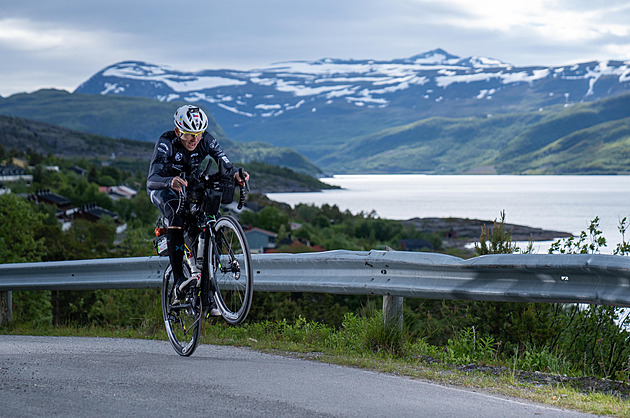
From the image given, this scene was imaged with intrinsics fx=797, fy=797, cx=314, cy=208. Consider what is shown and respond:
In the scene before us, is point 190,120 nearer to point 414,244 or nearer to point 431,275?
point 431,275

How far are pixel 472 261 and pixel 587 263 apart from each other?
105 centimetres

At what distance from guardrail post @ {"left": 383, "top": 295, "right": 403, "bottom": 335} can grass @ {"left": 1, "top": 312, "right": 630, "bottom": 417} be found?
0.08m

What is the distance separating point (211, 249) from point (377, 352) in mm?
1839

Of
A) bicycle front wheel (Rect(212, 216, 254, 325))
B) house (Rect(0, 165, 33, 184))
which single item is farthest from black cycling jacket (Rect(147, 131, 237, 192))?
house (Rect(0, 165, 33, 184))

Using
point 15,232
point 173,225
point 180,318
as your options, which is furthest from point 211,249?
point 15,232

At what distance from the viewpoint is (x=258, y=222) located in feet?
482

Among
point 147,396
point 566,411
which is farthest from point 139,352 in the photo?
point 566,411

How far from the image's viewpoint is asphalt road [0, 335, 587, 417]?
512cm

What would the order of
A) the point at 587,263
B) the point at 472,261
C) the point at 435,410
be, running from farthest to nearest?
the point at 472,261 < the point at 587,263 < the point at 435,410

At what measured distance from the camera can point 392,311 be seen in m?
7.52

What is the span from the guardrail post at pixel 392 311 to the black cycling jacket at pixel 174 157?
1.96 meters

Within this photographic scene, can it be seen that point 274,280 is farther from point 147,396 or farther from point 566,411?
point 566,411

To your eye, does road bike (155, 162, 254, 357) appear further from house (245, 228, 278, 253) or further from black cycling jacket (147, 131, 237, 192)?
house (245, 228, 278, 253)

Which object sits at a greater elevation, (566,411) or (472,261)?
(472,261)
